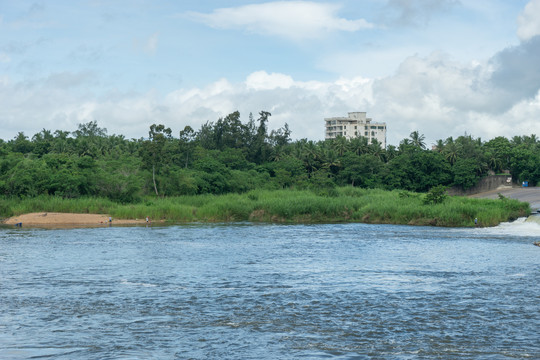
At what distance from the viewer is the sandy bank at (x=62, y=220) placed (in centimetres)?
5822

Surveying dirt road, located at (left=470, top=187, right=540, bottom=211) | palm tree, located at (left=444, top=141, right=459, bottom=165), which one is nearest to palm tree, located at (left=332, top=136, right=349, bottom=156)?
palm tree, located at (left=444, top=141, right=459, bottom=165)

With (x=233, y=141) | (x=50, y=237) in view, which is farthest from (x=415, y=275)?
(x=233, y=141)

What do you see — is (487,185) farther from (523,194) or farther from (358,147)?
(358,147)

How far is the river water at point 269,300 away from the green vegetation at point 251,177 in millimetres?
21355

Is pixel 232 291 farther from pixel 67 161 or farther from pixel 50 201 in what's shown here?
pixel 67 161

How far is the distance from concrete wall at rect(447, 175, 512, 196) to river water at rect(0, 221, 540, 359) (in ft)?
250

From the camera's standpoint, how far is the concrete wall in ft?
375

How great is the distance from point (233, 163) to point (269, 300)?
248ft

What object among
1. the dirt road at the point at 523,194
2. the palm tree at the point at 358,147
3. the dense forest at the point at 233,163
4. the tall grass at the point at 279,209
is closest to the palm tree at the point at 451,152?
the dense forest at the point at 233,163

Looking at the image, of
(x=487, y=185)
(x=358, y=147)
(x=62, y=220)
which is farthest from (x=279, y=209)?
(x=487, y=185)

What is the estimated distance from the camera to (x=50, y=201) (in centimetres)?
6175

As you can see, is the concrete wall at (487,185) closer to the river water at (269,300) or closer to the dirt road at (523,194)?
the dirt road at (523,194)

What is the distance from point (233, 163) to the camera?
317 feet

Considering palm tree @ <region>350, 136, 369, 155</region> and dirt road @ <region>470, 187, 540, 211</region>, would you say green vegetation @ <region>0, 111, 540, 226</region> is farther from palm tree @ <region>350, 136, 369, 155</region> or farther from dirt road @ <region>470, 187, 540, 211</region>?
dirt road @ <region>470, 187, 540, 211</region>
